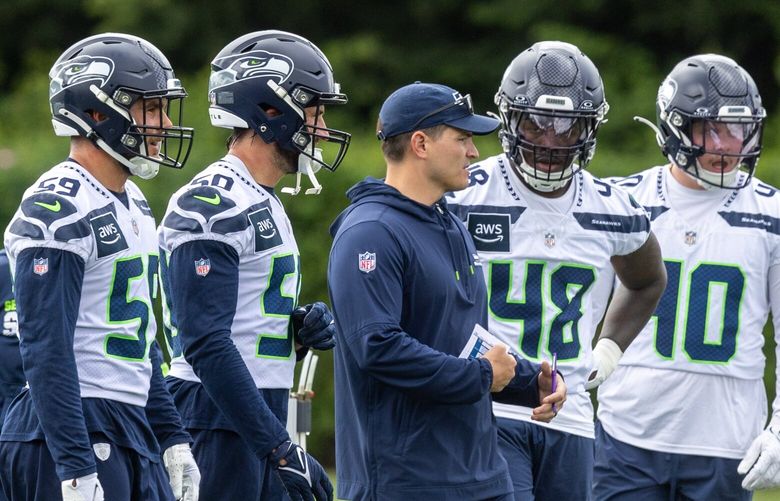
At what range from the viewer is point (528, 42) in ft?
57.9

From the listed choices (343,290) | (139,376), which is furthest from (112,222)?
(343,290)

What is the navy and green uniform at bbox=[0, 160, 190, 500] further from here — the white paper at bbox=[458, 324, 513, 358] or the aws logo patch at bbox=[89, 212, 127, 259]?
the white paper at bbox=[458, 324, 513, 358]

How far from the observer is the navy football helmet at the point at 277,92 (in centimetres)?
516

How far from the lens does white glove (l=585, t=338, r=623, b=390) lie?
19.3 feet

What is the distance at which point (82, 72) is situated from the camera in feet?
16.5

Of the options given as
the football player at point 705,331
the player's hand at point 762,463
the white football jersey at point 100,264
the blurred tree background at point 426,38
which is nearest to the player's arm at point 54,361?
the white football jersey at point 100,264

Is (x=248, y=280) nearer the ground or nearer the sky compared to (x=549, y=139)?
nearer the ground

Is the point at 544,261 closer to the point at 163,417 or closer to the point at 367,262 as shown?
the point at 367,262

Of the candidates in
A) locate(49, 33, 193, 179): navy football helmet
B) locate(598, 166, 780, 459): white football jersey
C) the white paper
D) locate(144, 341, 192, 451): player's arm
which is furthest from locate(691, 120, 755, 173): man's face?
locate(144, 341, 192, 451): player's arm

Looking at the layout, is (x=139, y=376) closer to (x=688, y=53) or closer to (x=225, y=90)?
(x=225, y=90)

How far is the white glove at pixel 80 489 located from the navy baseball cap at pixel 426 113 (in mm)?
1423

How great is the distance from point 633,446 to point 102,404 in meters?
2.40

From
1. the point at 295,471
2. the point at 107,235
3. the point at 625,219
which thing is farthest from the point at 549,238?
the point at 107,235

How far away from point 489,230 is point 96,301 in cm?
152
